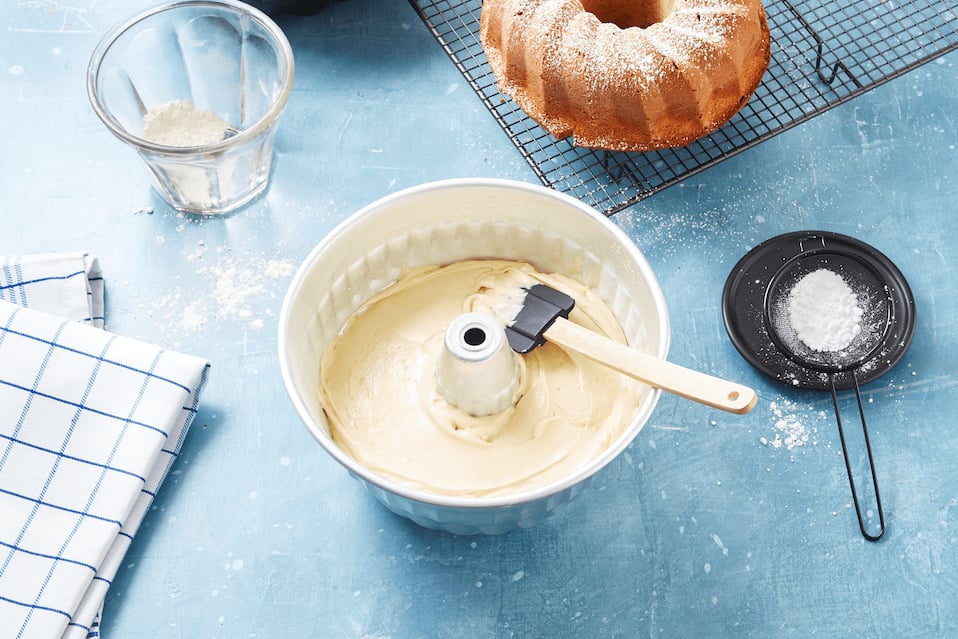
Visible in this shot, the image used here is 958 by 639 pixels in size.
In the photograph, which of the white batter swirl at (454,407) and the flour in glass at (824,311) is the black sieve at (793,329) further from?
the white batter swirl at (454,407)

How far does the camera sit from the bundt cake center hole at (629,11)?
131 centimetres

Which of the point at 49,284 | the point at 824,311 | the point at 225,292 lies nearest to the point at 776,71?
the point at 824,311

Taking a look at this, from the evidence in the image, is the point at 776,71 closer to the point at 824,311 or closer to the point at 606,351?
the point at 824,311

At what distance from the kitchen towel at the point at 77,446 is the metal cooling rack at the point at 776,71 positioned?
1.64ft

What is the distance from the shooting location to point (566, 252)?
1.15m

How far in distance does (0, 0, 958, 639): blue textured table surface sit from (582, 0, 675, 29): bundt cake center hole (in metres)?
0.20

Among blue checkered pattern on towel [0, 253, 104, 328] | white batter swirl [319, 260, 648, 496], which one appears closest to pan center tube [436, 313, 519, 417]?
white batter swirl [319, 260, 648, 496]

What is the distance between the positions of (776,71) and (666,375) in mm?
582

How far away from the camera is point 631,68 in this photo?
1.20 meters

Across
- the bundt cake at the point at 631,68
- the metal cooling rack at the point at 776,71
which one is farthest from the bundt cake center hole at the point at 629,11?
the metal cooling rack at the point at 776,71

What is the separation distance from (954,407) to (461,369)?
23.5 inches

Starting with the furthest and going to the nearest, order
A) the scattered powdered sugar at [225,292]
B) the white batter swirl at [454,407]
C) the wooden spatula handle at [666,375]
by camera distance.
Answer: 1. the scattered powdered sugar at [225,292]
2. the white batter swirl at [454,407]
3. the wooden spatula handle at [666,375]

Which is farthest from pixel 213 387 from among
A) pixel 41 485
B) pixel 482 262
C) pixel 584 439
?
pixel 584 439

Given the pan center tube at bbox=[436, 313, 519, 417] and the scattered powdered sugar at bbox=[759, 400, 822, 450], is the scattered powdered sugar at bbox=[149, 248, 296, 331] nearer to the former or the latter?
the pan center tube at bbox=[436, 313, 519, 417]
